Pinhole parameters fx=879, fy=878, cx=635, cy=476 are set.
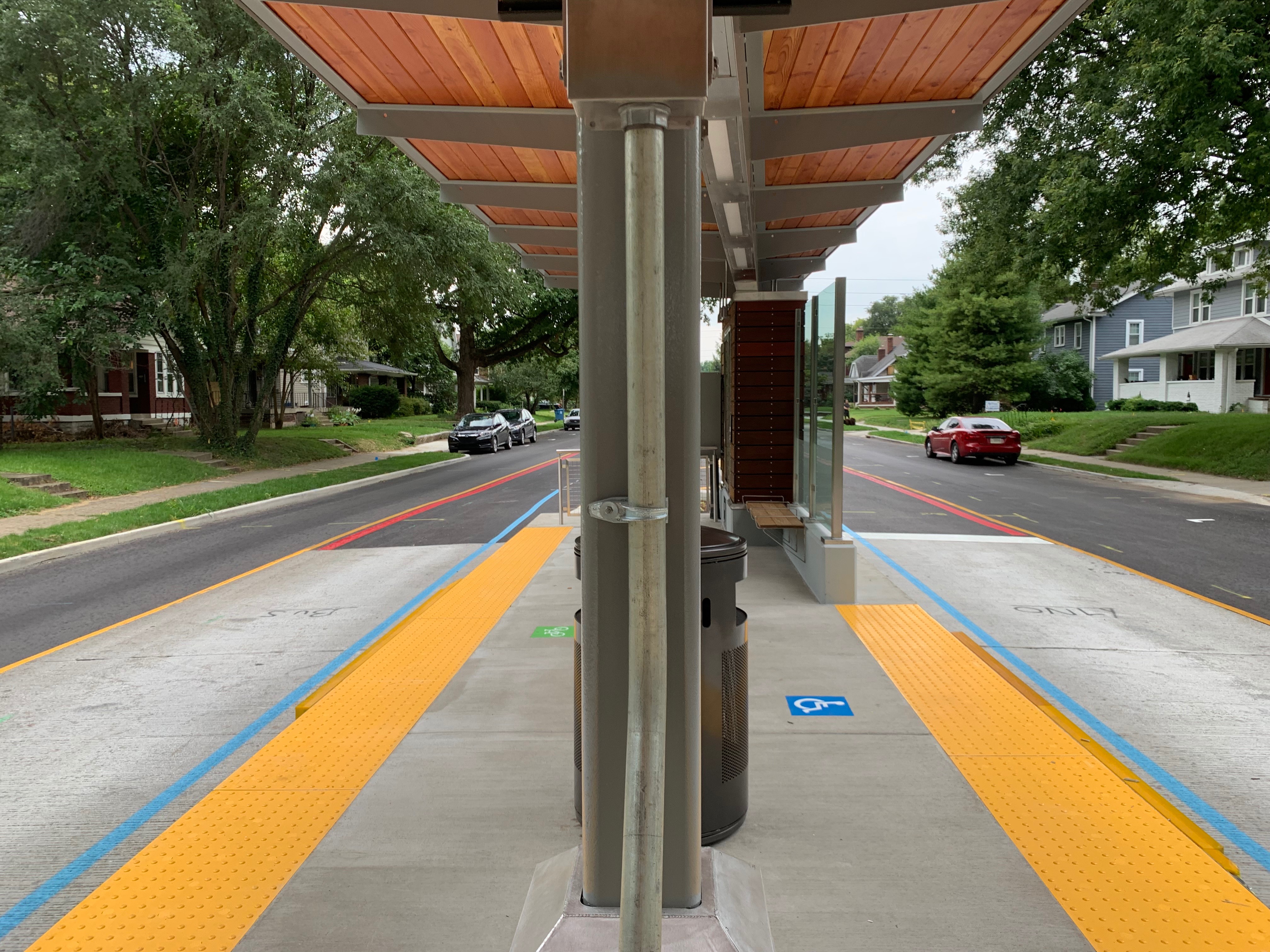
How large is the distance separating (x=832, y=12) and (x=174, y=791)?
5011mm

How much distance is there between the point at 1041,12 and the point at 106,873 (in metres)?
5.95

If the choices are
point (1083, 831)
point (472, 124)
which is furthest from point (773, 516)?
point (1083, 831)

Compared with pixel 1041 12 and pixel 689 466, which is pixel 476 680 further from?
pixel 1041 12

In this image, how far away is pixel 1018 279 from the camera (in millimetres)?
23734

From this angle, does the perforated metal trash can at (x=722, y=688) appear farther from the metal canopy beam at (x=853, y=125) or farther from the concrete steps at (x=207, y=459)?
the concrete steps at (x=207, y=459)

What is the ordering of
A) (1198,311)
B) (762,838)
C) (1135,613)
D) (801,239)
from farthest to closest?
1. (1198,311)
2. (801,239)
3. (1135,613)
4. (762,838)

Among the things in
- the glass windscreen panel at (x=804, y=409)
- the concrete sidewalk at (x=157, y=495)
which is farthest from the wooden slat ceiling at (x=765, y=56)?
the concrete sidewalk at (x=157, y=495)

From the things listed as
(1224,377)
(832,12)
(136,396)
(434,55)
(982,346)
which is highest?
(982,346)

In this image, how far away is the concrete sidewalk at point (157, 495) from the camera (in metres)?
14.3

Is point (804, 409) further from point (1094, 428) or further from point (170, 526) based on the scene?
point (1094, 428)

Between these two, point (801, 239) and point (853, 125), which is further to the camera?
point (801, 239)

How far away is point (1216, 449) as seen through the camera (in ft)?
74.1

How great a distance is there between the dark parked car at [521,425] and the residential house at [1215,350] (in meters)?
27.0

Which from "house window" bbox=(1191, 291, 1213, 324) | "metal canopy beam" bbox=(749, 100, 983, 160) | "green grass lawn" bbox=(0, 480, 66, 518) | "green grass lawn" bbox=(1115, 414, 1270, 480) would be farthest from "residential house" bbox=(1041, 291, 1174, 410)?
"metal canopy beam" bbox=(749, 100, 983, 160)
